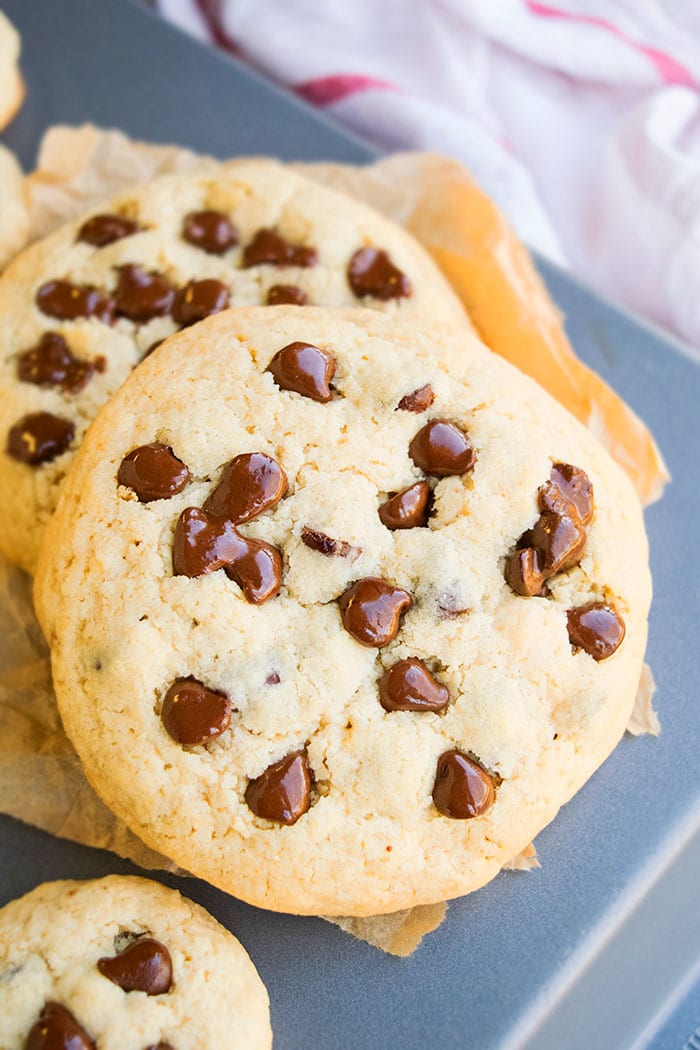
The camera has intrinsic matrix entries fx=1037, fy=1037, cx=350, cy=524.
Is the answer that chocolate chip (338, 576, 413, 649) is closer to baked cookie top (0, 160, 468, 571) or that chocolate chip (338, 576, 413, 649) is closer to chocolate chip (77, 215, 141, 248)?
baked cookie top (0, 160, 468, 571)

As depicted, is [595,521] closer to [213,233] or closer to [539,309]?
[539,309]

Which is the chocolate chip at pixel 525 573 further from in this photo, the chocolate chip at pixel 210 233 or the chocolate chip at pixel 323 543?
the chocolate chip at pixel 210 233

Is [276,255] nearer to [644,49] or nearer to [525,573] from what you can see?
[525,573]

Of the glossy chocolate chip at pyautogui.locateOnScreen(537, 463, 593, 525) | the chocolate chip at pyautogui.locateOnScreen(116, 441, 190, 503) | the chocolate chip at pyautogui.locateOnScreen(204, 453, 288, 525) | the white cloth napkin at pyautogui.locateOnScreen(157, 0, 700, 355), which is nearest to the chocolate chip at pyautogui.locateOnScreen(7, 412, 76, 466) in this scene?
the chocolate chip at pyautogui.locateOnScreen(116, 441, 190, 503)

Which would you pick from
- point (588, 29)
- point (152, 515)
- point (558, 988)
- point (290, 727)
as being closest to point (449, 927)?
point (558, 988)

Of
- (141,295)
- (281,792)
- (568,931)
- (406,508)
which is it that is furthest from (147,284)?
(568,931)

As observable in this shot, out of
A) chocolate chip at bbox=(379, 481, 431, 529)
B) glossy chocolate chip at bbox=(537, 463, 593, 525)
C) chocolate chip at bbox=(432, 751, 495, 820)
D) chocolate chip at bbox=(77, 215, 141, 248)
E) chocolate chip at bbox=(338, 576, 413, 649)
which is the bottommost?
chocolate chip at bbox=(432, 751, 495, 820)
